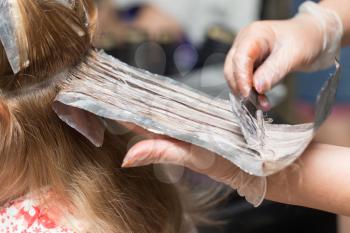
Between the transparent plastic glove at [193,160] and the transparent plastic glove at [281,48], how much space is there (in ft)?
0.31

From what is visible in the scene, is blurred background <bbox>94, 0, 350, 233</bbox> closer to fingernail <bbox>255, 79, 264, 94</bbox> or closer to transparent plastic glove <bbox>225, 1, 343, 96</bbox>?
transparent plastic glove <bbox>225, 1, 343, 96</bbox>

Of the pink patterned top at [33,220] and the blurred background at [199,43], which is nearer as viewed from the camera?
the pink patterned top at [33,220]

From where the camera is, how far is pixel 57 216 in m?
0.79

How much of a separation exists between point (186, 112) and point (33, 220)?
267 millimetres

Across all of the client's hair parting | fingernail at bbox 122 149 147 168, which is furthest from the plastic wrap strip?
fingernail at bbox 122 149 147 168

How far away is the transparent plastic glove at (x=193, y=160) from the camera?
655mm

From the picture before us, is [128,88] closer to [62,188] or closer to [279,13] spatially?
[62,188]

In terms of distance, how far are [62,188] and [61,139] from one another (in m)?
0.07

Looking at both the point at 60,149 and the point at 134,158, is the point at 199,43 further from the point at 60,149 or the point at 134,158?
the point at 134,158

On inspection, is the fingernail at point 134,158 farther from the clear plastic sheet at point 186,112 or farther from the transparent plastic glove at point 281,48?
the transparent plastic glove at point 281,48

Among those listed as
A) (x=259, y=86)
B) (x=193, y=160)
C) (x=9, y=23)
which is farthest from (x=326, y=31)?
(x=9, y=23)

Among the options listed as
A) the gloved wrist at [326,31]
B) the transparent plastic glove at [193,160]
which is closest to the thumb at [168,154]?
the transparent plastic glove at [193,160]

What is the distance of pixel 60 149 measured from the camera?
31.5 inches

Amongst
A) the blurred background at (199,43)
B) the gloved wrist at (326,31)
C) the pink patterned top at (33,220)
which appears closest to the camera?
the pink patterned top at (33,220)
